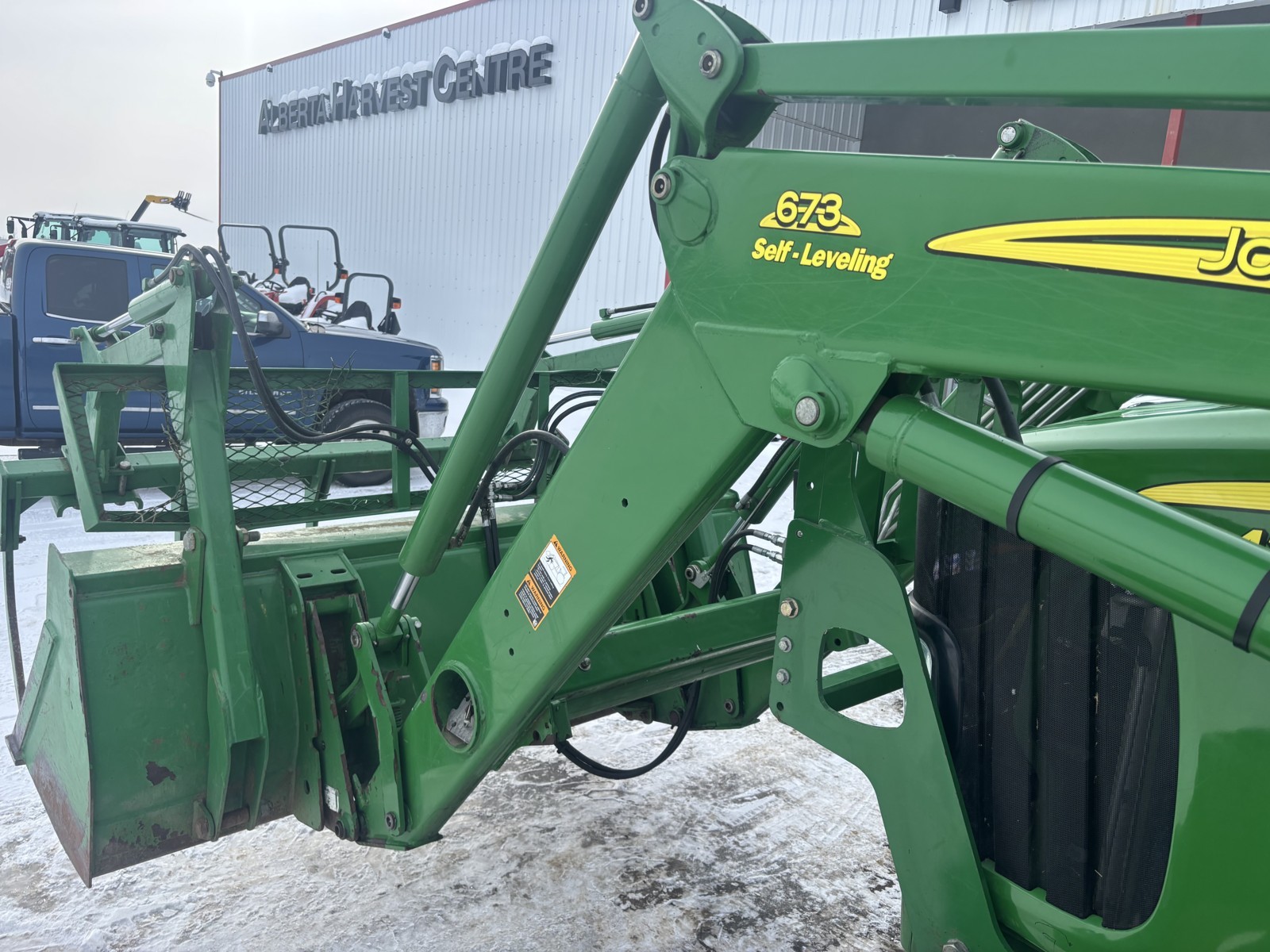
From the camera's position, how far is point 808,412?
1.40m

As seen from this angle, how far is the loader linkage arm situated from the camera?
3.82 feet

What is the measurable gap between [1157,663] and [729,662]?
1.48 m

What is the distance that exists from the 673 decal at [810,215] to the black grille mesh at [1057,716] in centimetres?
55

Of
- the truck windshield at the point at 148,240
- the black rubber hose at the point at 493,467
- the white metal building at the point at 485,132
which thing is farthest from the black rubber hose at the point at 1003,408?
the truck windshield at the point at 148,240

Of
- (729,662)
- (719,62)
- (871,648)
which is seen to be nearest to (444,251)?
(871,648)

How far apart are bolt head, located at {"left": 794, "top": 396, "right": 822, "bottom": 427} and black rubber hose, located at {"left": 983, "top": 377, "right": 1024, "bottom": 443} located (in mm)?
308

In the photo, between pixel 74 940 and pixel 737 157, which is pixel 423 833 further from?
pixel 737 157

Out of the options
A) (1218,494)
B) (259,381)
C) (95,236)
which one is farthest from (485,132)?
(1218,494)

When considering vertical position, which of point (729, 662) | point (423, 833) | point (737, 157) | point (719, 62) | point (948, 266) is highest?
point (719, 62)

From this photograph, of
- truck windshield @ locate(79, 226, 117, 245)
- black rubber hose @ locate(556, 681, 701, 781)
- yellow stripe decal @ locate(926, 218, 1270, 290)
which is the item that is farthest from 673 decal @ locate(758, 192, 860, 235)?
truck windshield @ locate(79, 226, 117, 245)

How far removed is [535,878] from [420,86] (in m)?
15.4

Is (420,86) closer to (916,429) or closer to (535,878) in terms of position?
(535,878)

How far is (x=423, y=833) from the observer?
7.64 feet

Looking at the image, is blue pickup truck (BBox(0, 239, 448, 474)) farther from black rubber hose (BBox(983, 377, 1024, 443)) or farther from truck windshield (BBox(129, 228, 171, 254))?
black rubber hose (BBox(983, 377, 1024, 443))
